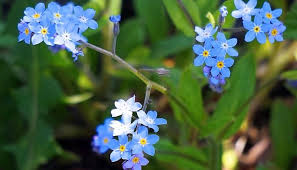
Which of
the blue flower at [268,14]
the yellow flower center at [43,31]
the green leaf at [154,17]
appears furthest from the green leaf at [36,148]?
the blue flower at [268,14]

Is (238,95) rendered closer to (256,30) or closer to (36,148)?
(256,30)

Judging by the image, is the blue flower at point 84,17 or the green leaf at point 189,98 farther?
the green leaf at point 189,98

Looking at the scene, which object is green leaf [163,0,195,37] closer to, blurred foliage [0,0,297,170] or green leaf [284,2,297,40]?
blurred foliage [0,0,297,170]

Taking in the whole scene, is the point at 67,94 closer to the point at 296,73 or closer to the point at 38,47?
the point at 38,47

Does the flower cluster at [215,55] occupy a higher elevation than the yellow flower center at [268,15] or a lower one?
lower

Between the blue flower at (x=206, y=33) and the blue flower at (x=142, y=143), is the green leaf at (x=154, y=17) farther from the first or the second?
the blue flower at (x=142, y=143)

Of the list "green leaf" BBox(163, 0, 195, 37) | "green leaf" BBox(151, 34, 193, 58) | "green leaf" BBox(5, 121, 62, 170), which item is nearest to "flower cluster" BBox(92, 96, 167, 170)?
"green leaf" BBox(163, 0, 195, 37)

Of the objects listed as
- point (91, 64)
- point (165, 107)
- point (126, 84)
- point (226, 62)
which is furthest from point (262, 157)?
point (226, 62)
